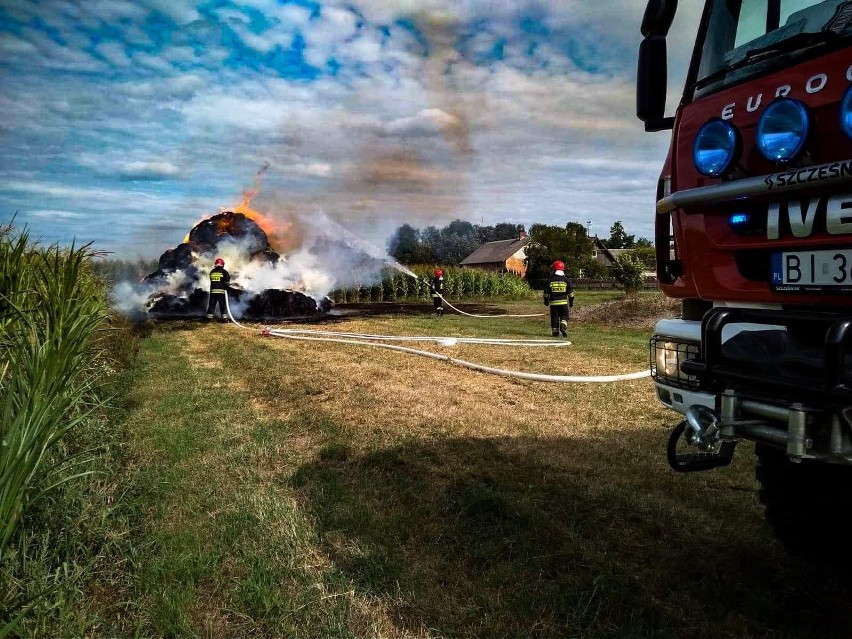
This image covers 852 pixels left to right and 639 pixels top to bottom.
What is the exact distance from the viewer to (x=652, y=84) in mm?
2732

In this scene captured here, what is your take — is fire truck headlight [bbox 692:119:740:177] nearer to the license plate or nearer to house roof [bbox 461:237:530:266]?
the license plate

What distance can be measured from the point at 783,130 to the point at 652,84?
37.8 inches

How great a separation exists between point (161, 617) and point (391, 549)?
3.37 ft

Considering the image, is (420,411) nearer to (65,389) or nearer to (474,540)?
(474,540)

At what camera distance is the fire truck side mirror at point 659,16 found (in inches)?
102

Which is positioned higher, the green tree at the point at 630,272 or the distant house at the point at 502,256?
the distant house at the point at 502,256

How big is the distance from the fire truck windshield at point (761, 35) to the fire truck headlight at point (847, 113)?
0.74ft

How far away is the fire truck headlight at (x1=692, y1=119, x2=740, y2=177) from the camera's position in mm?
2086

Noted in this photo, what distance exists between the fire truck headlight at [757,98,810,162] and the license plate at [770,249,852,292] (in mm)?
327

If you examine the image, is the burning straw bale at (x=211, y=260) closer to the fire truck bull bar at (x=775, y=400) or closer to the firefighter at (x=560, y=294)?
the firefighter at (x=560, y=294)

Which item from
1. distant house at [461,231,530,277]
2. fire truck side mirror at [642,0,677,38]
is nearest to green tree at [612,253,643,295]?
fire truck side mirror at [642,0,677,38]

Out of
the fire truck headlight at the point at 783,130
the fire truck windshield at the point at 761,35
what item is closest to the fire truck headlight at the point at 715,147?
the fire truck headlight at the point at 783,130

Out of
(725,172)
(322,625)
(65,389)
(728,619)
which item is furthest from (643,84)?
(65,389)

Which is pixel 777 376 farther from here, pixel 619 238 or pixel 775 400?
pixel 619 238
